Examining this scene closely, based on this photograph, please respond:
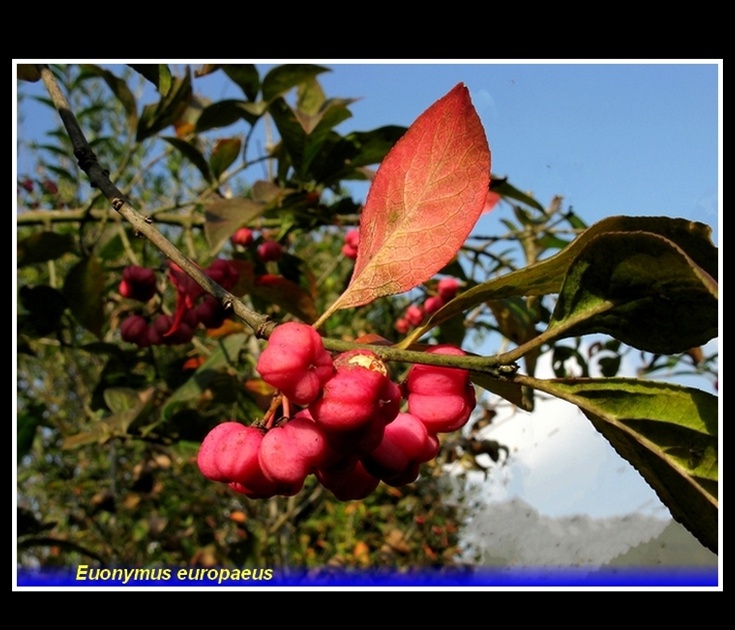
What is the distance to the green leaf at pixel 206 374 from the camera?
1519 mm

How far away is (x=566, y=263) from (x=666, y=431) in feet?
0.50

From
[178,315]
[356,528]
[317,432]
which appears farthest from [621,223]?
[356,528]

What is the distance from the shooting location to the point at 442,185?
0.64 m

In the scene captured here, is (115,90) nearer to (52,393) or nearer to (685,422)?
(685,422)

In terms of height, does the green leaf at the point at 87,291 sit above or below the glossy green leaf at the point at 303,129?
below

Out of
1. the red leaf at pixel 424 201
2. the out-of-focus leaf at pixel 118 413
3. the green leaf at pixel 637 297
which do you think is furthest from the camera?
the out-of-focus leaf at pixel 118 413

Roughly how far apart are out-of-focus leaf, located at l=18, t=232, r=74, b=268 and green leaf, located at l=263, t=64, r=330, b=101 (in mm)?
524

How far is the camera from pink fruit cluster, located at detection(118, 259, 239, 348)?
1.19m

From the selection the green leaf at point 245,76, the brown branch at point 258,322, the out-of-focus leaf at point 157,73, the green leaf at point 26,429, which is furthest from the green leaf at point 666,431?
the green leaf at point 26,429

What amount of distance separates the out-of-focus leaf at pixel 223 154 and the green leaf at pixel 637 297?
1180 mm

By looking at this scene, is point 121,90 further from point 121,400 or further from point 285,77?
point 121,400

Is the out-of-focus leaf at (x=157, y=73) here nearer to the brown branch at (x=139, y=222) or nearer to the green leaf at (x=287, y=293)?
the brown branch at (x=139, y=222)

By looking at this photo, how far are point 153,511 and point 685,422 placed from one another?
133 inches

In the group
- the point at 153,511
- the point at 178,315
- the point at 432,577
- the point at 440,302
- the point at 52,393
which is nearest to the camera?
the point at 178,315
